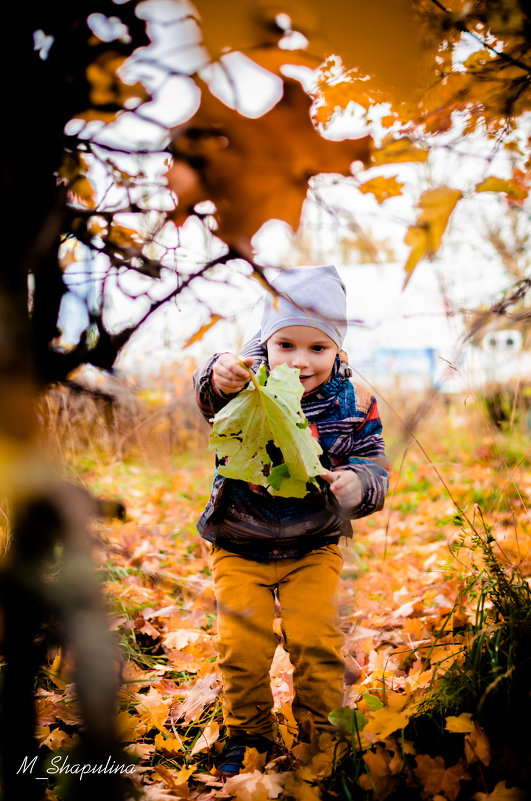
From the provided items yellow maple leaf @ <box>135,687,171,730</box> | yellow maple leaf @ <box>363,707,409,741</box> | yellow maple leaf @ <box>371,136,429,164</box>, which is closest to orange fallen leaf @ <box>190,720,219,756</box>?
yellow maple leaf @ <box>135,687,171,730</box>

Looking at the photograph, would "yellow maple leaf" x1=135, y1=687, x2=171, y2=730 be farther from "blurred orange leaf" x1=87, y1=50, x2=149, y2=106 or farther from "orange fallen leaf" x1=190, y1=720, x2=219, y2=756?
"blurred orange leaf" x1=87, y1=50, x2=149, y2=106

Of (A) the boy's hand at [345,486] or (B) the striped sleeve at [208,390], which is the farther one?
(B) the striped sleeve at [208,390]

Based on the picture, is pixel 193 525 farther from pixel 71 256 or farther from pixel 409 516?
pixel 71 256

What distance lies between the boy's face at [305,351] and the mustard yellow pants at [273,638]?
610 mm

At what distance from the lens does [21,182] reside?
0.79m

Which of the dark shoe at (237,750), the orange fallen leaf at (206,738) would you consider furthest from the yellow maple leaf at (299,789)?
the orange fallen leaf at (206,738)

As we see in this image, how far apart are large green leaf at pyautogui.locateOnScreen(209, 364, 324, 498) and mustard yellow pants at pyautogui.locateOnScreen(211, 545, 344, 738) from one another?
1.22 feet

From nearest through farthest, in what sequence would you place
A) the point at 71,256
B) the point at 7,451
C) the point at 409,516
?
the point at 7,451
the point at 71,256
the point at 409,516

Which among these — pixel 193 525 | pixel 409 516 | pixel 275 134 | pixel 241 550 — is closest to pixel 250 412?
pixel 241 550

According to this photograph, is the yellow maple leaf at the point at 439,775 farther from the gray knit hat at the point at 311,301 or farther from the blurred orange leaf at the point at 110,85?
Answer: the blurred orange leaf at the point at 110,85

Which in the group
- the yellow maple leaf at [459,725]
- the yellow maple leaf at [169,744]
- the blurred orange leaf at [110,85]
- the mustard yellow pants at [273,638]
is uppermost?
the blurred orange leaf at [110,85]

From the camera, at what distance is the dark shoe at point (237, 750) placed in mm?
1572

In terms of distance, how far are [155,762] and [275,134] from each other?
5.60ft

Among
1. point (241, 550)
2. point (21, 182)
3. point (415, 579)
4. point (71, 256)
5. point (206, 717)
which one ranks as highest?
point (21, 182)
